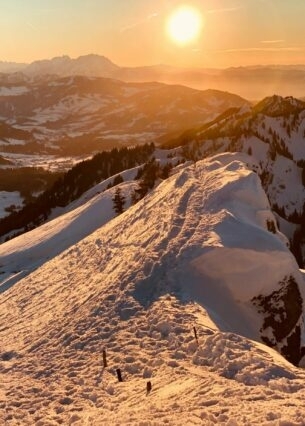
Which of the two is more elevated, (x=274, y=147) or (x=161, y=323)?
(x=274, y=147)

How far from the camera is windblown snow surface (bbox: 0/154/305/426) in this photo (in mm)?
15820

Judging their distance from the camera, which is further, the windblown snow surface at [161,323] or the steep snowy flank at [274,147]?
the steep snowy flank at [274,147]

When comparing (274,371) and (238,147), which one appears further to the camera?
(238,147)

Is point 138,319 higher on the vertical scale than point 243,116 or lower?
lower

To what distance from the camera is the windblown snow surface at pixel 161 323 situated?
15.8m

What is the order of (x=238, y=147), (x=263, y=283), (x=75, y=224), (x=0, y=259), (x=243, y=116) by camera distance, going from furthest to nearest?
(x=243, y=116)
(x=238, y=147)
(x=75, y=224)
(x=0, y=259)
(x=263, y=283)

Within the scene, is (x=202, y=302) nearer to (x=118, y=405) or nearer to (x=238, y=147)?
(x=118, y=405)

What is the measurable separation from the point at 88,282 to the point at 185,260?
7.59 m

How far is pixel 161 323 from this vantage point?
73.3 feet

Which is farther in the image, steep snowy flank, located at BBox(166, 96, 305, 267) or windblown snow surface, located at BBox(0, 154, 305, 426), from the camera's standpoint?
steep snowy flank, located at BBox(166, 96, 305, 267)

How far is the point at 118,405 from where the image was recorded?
16.9 m

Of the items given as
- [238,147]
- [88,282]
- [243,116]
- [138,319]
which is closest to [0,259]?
[88,282]

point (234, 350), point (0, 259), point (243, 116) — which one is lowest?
point (0, 259)

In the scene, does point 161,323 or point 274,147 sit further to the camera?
point 274,147
